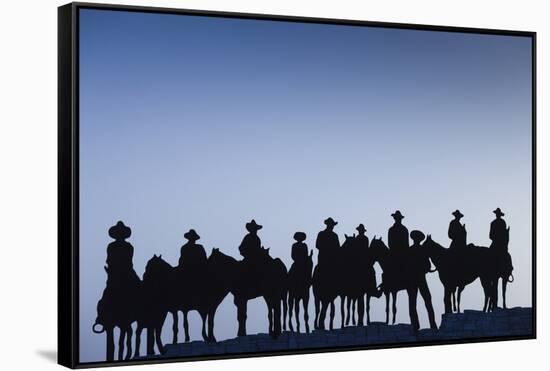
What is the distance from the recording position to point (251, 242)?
11492mm

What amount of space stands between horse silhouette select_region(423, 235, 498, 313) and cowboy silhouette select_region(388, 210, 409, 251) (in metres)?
0.23

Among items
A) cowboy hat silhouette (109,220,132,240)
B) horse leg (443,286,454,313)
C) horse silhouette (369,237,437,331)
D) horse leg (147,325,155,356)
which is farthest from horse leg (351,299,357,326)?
cowboy hat silhouette (109,220,132,240)

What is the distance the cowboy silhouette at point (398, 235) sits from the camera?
12125 mm

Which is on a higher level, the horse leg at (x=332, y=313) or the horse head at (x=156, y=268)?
the horse head at (x=156, y=268)

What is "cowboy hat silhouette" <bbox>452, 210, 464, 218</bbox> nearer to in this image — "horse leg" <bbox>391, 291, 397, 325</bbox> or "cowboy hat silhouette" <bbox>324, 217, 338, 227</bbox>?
"horse leg" <bbox>391, 291, 397, 325</bbox>

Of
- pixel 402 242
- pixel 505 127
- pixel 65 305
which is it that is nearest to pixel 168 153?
pixel 65 305

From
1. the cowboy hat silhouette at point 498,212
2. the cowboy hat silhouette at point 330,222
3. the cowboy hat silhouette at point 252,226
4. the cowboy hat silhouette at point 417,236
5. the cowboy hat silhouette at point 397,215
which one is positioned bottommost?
the cowboy hat silhouette at point 417,236

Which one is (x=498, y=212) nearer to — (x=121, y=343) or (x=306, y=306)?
(x=306, y=306)

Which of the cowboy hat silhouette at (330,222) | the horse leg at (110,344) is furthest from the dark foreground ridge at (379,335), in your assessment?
the cowboy hat silhouette at (330,222)

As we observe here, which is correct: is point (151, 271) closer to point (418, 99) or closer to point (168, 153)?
point (168, 153)

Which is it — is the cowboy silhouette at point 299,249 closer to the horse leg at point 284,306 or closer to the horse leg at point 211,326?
the horse leg at point 284,306

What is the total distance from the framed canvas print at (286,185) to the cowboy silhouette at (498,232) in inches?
0.5

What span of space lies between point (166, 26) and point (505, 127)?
11.4 feet

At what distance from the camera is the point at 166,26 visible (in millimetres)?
11195
